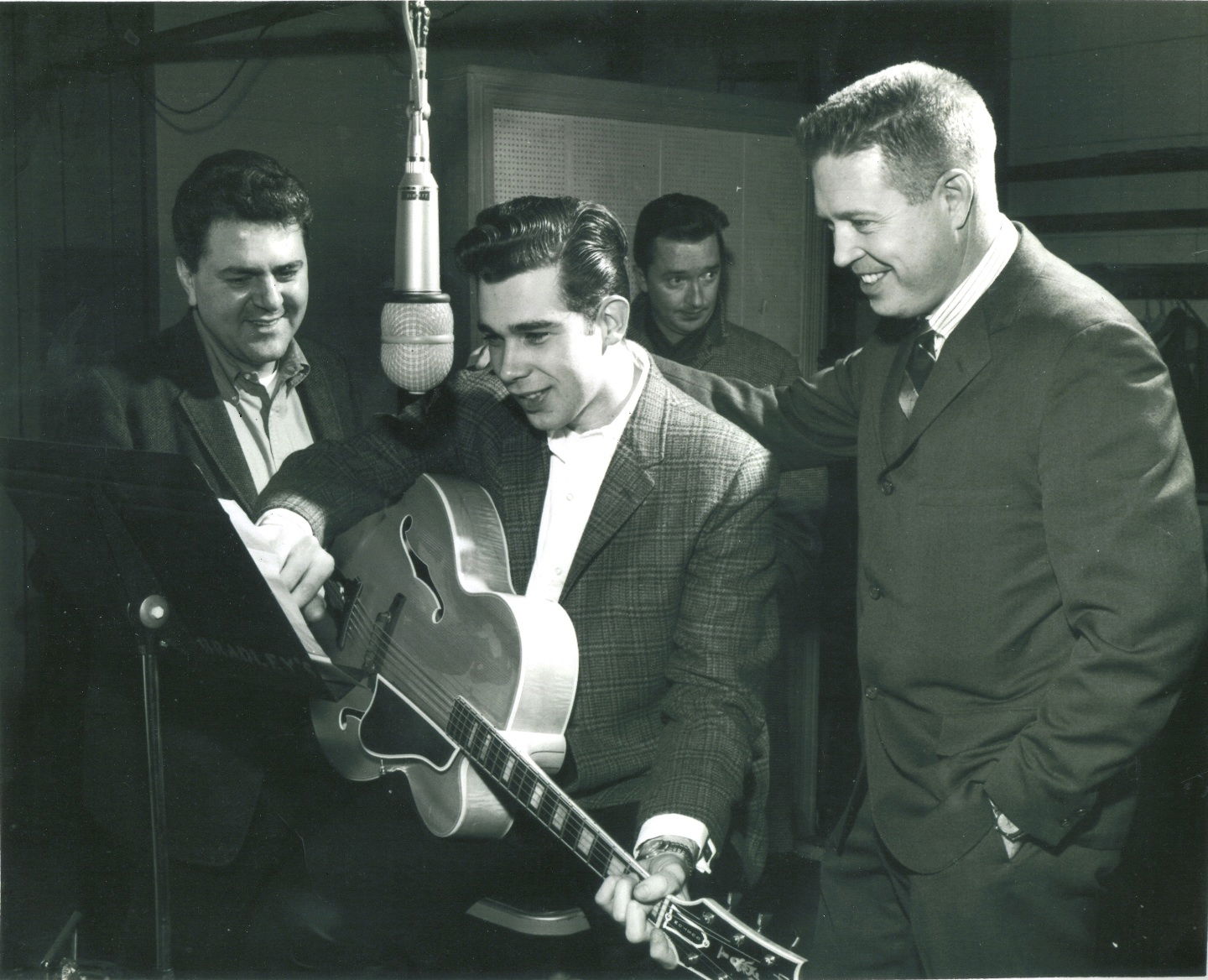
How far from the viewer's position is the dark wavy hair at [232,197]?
1933 mm

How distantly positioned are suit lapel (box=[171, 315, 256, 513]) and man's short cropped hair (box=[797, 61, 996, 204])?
119cm

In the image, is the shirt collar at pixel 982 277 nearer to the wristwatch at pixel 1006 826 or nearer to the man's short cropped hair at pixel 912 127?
the man's short cropped hair at pixel 912 127

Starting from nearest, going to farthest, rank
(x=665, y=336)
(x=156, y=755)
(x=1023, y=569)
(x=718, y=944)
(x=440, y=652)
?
(x=718, y=944)
(x=1023, y=569)
(x=156, y=755)
(x=440, y=652)
(x=665, y=336)

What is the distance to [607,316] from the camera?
2004 mm

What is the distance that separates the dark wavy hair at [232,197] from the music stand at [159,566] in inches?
18.6

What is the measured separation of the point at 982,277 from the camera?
1.76 meters

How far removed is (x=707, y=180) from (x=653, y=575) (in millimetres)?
800

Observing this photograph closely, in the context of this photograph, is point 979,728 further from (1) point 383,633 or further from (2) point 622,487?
(1) point 383,633

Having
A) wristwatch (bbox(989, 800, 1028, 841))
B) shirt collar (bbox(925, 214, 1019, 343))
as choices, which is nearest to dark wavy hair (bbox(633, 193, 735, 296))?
shirt collar (bbox(925, 214, 1019, 343))

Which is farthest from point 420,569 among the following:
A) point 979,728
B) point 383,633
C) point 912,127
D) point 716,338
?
point 912,127

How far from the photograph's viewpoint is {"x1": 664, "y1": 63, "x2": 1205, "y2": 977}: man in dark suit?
1554 millimetres

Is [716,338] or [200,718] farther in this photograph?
[716,338]

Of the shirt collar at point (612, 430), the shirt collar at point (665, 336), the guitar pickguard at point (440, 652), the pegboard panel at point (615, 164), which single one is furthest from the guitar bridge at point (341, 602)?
the pegboard panel at point (615, 164)

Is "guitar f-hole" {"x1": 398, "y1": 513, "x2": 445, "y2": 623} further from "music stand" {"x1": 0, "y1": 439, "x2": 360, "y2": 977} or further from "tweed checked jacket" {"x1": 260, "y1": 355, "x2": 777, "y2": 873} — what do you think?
"music stand" {"x1": 0, "y1": 439, "x2": 360, "y2": 977}
